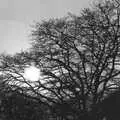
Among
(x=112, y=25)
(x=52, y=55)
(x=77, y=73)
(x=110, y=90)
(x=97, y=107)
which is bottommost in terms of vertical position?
(x=97, y=107)

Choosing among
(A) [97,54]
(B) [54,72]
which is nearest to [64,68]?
(B) [54,72]

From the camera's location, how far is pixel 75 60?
23.5 meters

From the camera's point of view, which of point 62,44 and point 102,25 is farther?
point 62,44

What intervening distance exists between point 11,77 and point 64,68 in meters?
4.92

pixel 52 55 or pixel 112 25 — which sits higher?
pixel 112 25

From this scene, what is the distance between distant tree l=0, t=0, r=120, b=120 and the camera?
2119cm

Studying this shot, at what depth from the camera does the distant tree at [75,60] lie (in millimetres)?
21188

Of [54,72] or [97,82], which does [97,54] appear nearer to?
[97,82]

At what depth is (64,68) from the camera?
78.2 ft

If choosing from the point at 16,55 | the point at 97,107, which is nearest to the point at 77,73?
the point at 97,107

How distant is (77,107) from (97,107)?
11.5ft

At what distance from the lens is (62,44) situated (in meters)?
23.0

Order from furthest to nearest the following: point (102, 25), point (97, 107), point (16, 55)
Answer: point (16, 55) → point (102, 25) → point (97, 107)

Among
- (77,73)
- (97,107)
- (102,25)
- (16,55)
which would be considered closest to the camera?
(97,107)
